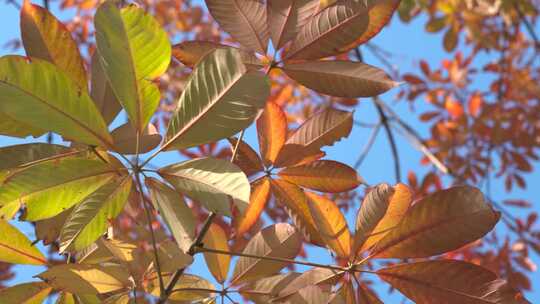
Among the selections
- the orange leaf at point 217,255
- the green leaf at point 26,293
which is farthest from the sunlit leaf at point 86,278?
the orange leaf at point 217,255

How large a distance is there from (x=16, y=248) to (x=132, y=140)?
0.24 m

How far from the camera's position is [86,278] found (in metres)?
0.71

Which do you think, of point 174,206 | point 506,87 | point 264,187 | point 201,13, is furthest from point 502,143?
point 174,206

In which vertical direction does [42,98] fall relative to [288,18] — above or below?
below

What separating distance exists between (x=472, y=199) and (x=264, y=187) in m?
0.31

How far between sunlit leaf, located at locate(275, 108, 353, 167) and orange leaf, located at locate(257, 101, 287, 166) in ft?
0.04

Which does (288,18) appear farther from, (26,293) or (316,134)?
(26,293)

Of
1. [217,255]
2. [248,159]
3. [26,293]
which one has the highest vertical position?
[248,159]

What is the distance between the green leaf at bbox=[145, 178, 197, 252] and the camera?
2.05 ft

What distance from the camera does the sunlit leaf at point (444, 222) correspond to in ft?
2.32

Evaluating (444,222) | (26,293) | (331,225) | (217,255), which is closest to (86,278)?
(26,293)

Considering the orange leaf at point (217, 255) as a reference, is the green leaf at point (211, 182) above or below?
below

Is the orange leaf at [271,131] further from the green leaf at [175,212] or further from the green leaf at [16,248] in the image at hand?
the green leaf at [16,248]

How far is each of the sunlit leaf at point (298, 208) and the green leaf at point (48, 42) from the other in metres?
0.32
